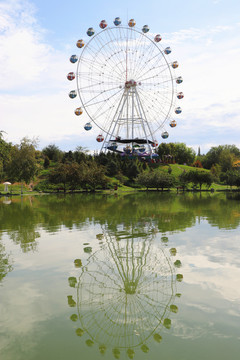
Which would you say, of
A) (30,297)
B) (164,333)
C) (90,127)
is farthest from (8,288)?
(90,127)

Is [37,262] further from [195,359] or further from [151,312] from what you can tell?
[195,359]

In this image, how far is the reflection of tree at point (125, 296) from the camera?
18.2 feet

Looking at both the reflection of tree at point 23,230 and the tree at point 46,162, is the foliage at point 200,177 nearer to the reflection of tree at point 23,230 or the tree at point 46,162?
the tree at point 46,162

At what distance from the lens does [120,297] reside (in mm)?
7059

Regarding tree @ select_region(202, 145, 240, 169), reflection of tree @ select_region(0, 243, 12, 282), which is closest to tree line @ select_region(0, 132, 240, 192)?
reflection of tree @ select_region(0, 243, 12, 282)

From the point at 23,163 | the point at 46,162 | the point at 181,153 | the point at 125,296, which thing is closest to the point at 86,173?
the point at 23,163

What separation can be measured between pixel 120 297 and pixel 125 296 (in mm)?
126

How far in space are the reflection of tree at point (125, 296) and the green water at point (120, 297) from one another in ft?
0.07

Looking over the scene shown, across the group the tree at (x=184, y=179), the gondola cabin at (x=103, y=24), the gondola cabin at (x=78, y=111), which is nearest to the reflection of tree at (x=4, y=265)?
the gondola cabin at (x=78, y=111)

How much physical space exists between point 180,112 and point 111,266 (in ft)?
106

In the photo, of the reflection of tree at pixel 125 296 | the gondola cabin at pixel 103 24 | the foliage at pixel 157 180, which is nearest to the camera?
the reflection of tree at pixel 125 296

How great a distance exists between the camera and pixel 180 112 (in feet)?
128

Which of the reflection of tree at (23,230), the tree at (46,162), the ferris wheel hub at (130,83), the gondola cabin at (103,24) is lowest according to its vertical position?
the reflection of tree at (23,230)

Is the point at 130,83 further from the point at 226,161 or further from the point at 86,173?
the point at 226,161
